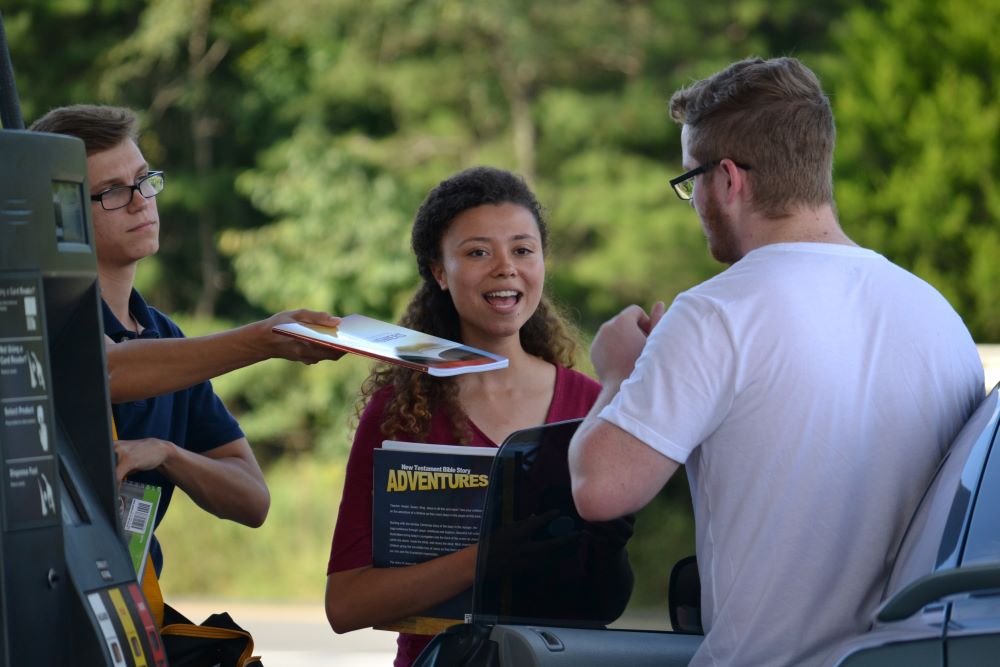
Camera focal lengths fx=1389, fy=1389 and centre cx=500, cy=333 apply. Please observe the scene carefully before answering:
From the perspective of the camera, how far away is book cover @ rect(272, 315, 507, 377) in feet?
7.41

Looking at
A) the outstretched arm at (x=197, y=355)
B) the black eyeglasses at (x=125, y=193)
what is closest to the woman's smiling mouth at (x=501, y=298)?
the outstretched arm at (x=197, y=355)

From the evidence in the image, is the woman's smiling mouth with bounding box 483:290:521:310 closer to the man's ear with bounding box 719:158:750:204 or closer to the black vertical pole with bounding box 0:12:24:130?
the man's ear with bounding box 719:158:750:204

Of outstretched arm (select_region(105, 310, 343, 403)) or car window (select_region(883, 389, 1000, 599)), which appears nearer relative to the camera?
car window (select_region(883, 389, 1000, 599))

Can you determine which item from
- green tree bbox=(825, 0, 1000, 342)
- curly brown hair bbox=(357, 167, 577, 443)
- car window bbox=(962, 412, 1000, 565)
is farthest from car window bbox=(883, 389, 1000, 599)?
green tree bbox=(825, 0, 1000, 342)

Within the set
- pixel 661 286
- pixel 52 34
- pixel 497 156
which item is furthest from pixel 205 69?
pixel 661 286

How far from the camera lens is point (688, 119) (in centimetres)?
229

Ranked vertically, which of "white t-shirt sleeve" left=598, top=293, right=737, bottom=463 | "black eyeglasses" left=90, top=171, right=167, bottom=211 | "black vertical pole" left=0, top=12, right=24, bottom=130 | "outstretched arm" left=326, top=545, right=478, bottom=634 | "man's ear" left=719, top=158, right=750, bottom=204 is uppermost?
"black vertical pole" left=0, top=12, right=24, bottom=130

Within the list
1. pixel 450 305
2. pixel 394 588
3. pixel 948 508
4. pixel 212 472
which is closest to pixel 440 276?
pixel 450 305

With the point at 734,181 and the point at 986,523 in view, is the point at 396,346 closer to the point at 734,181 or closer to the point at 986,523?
the point at 734,181

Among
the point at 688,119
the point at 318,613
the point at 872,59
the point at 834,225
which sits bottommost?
the point at 318,613

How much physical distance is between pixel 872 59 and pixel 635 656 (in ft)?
42.4

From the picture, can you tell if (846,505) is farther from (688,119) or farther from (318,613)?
(318,613)

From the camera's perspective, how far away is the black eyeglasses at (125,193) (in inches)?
114

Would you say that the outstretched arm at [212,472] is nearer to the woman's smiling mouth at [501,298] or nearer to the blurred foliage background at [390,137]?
the woman's smiling mouth at [501,298]
